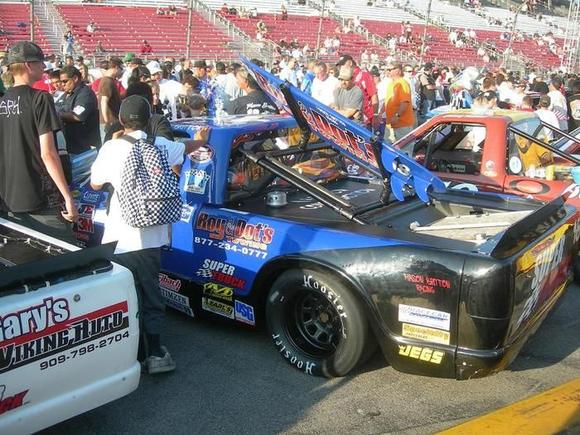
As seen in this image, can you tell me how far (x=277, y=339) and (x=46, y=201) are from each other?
5.74ft

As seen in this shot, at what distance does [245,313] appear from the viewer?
4.29 m

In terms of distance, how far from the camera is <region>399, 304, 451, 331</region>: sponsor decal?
3.48 meters

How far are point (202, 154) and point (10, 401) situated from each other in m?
2.22

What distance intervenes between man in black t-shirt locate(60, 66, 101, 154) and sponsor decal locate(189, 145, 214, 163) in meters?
2.33

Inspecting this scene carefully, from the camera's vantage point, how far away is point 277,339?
4.14m

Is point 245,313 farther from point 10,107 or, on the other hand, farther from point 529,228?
point 10,107

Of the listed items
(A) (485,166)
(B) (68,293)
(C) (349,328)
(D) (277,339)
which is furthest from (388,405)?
(A) (485,166)

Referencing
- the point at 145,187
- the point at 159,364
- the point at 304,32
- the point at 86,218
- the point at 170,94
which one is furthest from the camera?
the point at 304,32

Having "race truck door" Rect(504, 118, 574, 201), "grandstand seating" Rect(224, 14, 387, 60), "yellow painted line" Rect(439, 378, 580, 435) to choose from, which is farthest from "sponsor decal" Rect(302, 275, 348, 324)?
"grandstand seating" Rect(224, 14, 387, 60)

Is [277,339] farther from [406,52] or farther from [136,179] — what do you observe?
[406,52]

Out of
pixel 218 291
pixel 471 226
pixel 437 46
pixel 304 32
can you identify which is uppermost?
pixel 304 32

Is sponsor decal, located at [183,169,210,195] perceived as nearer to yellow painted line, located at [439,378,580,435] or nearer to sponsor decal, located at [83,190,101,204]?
sponsor decal, located at [83,190,101,204]

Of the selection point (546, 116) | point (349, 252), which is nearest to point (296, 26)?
point (546, 116)

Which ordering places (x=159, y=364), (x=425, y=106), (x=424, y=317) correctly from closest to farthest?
(x=424, y=317) < (x=159, y=364) < (x=425, y=106)
